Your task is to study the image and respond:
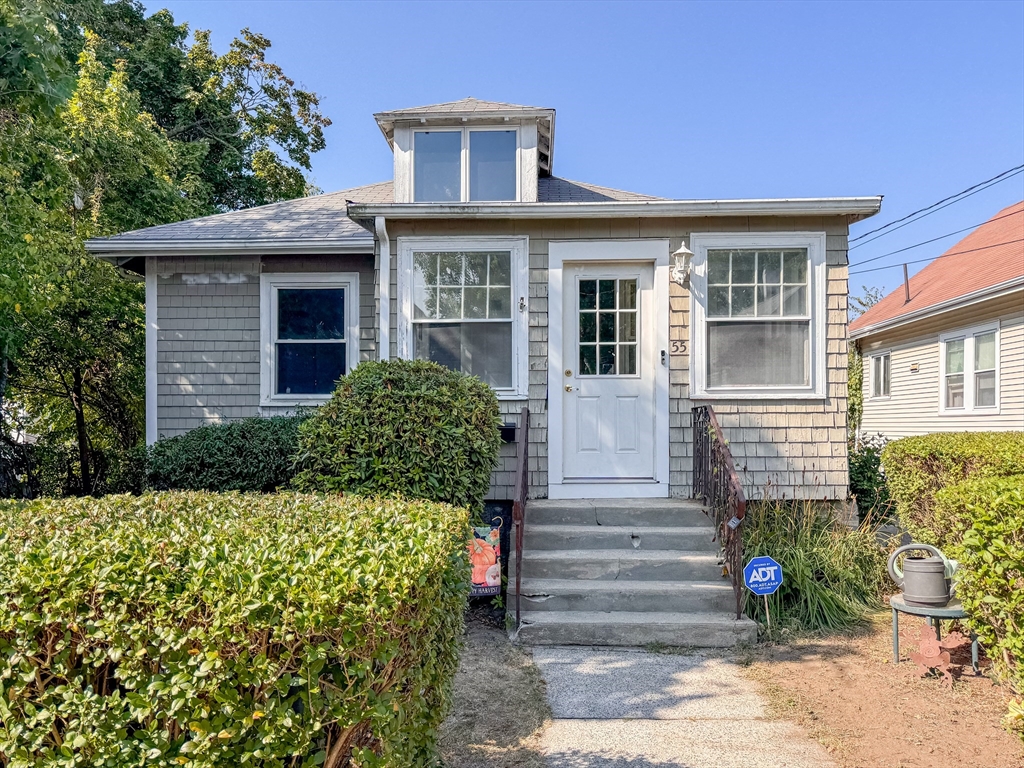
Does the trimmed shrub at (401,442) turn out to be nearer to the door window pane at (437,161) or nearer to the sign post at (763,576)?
the sign post at (763,576)

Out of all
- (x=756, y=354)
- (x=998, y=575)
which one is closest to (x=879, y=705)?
(x=998, y=575)

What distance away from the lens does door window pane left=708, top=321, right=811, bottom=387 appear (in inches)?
244

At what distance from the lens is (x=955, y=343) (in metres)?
12.0

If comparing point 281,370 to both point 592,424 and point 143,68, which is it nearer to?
point 592,424

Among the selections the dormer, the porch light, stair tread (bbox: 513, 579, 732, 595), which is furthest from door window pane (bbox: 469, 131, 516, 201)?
stair tread (bbox: 513, 579, 732, 595)

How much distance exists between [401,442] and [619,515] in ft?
6.83

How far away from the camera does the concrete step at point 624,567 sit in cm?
516

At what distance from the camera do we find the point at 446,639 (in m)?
2.48

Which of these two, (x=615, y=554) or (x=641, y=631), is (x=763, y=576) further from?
(x=615, y=554)

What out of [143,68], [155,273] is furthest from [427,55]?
[143,68]

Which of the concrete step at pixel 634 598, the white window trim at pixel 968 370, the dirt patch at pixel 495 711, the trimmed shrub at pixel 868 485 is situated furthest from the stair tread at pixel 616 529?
the white window trim at pixel 968 370

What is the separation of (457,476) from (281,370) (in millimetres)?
3523

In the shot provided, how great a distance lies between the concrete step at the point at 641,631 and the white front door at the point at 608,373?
1.71m

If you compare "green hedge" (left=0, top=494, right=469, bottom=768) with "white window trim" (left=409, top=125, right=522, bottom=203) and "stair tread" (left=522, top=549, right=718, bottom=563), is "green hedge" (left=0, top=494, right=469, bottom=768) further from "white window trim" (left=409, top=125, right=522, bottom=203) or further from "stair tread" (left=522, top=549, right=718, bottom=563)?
"white window trim" (left=409, top=125, right=522, bottom=203)
